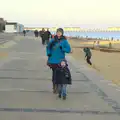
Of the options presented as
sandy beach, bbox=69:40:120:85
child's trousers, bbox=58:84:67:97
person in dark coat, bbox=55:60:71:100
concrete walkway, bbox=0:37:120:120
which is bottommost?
sandy beach, bbox=69:40:120:85

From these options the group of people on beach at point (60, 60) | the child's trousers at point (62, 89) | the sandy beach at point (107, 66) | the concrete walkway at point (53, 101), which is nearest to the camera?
the concrete walkway at point (53, 101)

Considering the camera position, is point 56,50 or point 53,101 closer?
point 53,101

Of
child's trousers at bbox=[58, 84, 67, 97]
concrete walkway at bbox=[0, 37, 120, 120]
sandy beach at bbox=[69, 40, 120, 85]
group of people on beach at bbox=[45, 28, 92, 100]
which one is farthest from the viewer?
sandy beach at bbox=[69, 40, 120, 85]

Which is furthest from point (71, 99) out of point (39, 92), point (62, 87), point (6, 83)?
point (6, 83)

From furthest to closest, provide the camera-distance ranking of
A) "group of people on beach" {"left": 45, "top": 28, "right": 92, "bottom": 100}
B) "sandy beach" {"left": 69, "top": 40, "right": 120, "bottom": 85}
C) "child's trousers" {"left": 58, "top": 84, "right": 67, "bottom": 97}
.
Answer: "sandy beach" {"left": 69, "top": 40, "right": 120, "bottom": 85}
"child's trousers" {"left": 58, "top": 84, "right": 67, "bottom": 97}
"group of people on beach" {"left": 45, "top": 28, "right": 92, "bottom": 100}

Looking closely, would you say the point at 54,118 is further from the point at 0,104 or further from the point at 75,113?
the point at 0,104

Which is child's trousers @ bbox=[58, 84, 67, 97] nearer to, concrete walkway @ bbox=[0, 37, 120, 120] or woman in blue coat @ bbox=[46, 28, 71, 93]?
concrete walkway @ bbox=[0, 37, 120, 120]

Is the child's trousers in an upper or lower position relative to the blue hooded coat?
lower

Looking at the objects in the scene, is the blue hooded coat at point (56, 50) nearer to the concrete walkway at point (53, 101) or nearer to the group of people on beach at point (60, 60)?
the group of people on beach at point (60, 60)

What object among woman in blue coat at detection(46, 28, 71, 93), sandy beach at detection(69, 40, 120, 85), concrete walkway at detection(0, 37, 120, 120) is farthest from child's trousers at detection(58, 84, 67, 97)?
sandy beach at detection(69, 40, 120, 85)

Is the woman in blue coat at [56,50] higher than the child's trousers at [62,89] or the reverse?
higher

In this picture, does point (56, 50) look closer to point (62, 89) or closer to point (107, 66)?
point (62, 89)

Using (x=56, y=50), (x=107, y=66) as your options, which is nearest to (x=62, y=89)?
(x=56, y=50)

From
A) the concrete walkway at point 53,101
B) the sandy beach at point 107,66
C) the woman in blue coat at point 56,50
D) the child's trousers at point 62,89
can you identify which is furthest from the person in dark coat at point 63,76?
the sandy beach at point 107,66
